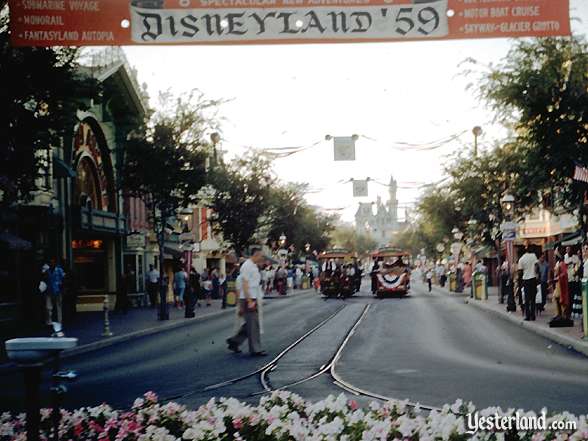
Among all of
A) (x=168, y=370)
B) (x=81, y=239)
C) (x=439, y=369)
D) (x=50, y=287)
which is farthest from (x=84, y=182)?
(x=439, y=369)

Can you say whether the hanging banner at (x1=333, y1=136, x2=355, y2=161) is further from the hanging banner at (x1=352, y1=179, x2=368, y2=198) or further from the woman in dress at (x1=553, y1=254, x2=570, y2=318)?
the hanging banner at (x1=352, y1=179, x2=368, y2=198)

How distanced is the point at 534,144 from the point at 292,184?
55831 millimetres

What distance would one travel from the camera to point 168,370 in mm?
12992

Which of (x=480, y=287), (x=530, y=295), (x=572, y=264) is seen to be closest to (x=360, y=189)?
(x=480, y=287)

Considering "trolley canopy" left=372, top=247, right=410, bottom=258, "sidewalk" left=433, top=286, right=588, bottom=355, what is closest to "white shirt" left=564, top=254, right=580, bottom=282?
"sidewalk" left=433, top=286, right=588, bottom=355

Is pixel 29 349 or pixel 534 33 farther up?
pixel 534 33

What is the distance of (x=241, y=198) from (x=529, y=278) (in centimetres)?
2838

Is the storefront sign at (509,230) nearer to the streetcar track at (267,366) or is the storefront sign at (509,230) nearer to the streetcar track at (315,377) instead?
the streetcar track at (267,366)

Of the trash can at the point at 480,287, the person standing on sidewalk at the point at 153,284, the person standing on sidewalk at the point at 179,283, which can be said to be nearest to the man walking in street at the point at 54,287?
the person standing on sidewalk at the point at 179,283

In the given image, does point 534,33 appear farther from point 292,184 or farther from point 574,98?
point 292,184

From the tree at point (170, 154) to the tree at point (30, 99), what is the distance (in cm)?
1264

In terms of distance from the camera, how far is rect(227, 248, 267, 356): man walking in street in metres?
14.5

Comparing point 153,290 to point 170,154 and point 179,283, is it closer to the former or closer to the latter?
point 179,283

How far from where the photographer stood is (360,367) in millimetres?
12523
